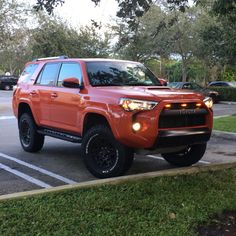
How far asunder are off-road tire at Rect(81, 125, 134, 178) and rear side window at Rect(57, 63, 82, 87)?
4.04 feet

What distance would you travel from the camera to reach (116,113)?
6.44 m

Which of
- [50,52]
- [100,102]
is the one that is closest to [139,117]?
[100,102]

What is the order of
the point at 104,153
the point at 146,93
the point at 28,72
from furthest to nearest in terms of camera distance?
the point at 28,72 < the point at 104,153 < the point at 146,93

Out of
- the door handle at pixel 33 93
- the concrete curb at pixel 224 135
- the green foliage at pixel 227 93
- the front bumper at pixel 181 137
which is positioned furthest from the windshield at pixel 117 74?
the green foliage at pixel 227 93

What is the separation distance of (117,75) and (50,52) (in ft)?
134

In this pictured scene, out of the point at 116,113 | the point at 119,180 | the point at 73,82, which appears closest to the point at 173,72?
the point at 73,82

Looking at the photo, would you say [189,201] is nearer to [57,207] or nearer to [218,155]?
[57,207]

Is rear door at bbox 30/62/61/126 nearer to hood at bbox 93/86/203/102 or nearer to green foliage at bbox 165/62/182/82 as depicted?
hood at bbox 93/86/203/102

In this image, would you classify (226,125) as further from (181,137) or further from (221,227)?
(221,227)

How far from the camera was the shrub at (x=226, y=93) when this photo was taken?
28.8 m

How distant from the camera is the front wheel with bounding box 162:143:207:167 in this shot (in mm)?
7672

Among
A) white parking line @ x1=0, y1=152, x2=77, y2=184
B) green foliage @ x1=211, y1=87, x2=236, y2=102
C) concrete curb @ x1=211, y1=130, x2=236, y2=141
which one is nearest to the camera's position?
white parking line @ x1=0, y1=152, x2=77, y2=184

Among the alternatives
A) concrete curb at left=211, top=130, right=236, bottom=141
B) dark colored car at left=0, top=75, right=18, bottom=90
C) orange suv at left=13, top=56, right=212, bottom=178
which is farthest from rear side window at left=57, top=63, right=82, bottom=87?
dark colored car at left=0, top=75, right=18, bottom=90

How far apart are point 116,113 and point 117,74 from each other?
144 centimetres
